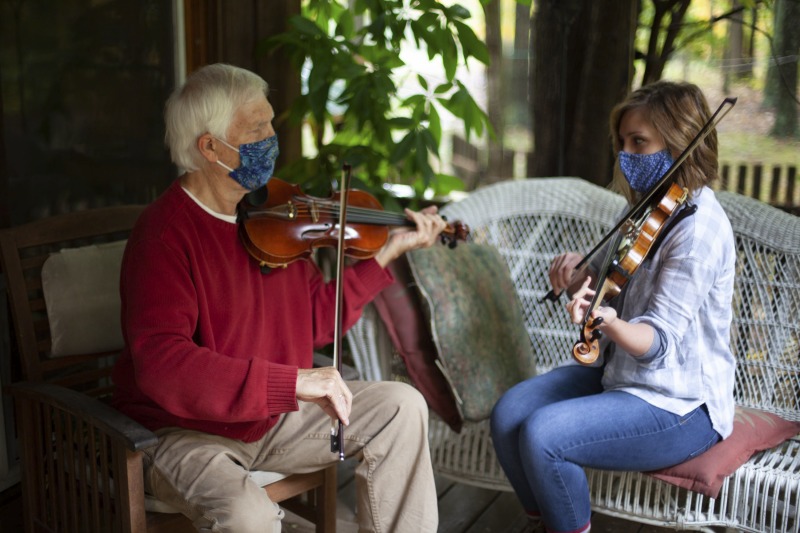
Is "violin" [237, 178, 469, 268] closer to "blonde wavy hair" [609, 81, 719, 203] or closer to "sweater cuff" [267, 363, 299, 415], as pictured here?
"sweater cuff" [267, 363, 299, 415]

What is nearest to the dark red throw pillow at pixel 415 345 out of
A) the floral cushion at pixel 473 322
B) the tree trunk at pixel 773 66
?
the floral cushion at pixel 473 322

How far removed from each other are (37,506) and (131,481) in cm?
48

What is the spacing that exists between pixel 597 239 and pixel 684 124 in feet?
2.06

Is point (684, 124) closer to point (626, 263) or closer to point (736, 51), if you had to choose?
point (626, 263)

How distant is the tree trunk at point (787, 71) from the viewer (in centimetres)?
245

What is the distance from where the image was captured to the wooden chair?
1646mm

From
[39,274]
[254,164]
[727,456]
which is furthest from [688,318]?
[39,274]

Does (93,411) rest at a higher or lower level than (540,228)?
lower

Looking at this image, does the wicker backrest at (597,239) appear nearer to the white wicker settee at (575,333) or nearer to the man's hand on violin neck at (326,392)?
the white wicker settee at (575,333)

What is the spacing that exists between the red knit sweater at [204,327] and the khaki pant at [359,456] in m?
0.05

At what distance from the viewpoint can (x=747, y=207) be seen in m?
2.26

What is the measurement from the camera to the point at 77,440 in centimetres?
180

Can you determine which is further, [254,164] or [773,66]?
[773,66]

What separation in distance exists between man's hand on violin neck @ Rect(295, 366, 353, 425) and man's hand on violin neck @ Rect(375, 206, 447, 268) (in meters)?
0.55
